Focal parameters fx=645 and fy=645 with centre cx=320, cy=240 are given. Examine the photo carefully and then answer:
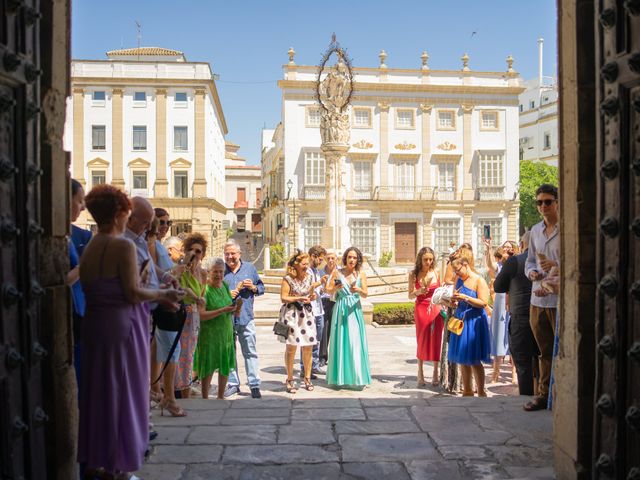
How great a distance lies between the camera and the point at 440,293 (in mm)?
7363

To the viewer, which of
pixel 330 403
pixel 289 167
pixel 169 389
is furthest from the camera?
pixel 289 167

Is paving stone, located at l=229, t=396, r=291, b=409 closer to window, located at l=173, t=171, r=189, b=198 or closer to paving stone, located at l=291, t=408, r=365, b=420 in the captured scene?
paving stone, located at l=291, t=408, r=365, b=420

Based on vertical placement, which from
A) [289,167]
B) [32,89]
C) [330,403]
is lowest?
[330,403]

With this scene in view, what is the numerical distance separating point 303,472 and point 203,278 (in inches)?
118

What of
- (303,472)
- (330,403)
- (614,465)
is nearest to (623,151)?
(614,465)

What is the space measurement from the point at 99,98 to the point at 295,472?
39.6 m

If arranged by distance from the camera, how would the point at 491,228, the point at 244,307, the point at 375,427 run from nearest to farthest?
the point at 375,427 → the point at 244,307 → the point at 491,228

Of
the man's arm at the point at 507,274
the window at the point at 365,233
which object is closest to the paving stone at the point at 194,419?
the man's arm at the point at 507,274

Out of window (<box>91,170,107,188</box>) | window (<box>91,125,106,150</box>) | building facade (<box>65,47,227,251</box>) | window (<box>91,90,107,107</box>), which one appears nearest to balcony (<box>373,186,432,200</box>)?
building facade (<box>65,47,227,251</box>)

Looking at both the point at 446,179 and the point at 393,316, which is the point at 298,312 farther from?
the point at 446,179

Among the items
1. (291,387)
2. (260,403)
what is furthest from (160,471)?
(291,387)

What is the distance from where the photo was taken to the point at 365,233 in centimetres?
3950

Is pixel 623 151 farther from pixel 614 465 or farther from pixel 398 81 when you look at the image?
pixel 398 81

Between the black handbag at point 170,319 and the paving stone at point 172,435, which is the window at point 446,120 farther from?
the paving stone at point 172,435
